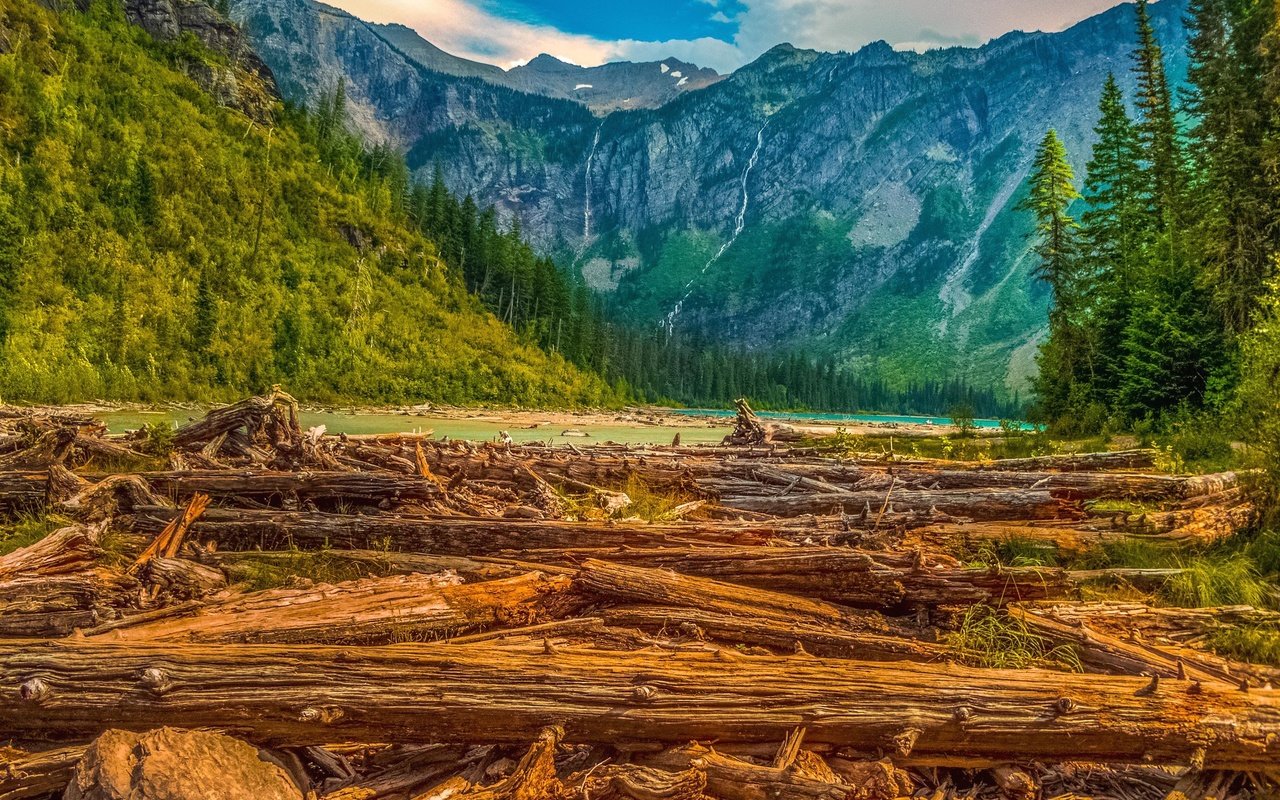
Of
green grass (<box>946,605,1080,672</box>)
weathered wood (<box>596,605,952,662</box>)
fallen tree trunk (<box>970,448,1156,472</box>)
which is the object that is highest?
fallen tree trunk (<box>970,448,1156,472</box>)

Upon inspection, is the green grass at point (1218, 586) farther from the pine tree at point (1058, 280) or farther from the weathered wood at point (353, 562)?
the pine tree at point (1058, 280)

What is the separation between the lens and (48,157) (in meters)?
51.7

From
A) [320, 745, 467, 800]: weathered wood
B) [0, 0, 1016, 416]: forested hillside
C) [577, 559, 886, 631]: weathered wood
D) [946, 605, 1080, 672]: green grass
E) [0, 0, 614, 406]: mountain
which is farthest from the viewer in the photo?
[0, 0, 1016, 416]: forested hillside

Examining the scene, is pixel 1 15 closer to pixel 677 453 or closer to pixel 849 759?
pixel 677 453

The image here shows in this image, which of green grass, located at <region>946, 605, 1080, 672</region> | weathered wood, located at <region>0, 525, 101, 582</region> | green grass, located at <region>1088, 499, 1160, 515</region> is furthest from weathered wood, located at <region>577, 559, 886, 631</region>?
green grass, located at <region>1088, 499, 1160, 515</region>

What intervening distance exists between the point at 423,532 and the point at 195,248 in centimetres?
6462

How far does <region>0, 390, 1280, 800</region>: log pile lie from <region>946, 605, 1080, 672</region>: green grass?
7cm

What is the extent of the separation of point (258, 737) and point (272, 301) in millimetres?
65525

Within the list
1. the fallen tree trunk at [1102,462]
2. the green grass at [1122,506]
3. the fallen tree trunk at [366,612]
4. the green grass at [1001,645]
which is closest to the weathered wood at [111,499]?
the fallen tree trunk at [366,612]

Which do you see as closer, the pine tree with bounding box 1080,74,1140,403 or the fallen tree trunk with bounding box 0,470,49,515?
the fallen tree trunk with bounding box 0,470,49,515

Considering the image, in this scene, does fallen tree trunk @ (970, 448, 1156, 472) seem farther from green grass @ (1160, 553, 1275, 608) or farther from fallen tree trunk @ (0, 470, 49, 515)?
fallen tree trunk @ (0, 470, 49, 515)

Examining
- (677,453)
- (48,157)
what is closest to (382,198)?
(48,157)

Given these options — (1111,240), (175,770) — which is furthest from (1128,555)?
(1111,240)

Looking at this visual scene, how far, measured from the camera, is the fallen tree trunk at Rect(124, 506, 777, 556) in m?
6.82
